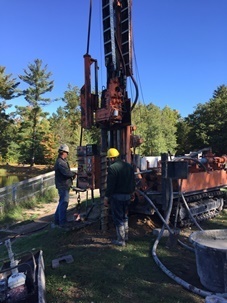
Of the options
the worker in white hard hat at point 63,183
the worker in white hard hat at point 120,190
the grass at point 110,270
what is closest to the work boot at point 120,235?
the worker in white hard hat at point 120,190

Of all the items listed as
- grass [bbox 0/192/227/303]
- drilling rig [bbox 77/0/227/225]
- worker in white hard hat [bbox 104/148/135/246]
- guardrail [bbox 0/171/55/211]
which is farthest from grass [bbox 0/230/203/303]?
guardrail [bbox 0/171/55/211]

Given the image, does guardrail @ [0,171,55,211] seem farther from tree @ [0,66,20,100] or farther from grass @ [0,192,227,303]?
tree @ [0,66,20,100]

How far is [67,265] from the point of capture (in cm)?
532

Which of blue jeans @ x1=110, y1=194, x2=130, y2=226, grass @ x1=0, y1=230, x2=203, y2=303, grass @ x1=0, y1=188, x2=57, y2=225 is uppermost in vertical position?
blue jeans @ x1=110, y1=194, x2=130, y2=226

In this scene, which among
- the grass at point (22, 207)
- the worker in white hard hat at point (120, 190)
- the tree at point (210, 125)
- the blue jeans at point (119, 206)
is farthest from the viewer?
the tree at point (210, 125)

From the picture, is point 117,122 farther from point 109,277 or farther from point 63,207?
point 109,277

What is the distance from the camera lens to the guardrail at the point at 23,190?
38.1 feet

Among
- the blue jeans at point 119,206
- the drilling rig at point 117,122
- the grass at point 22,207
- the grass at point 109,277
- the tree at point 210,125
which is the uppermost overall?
the tree at point 210,125

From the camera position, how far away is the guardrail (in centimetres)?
1161

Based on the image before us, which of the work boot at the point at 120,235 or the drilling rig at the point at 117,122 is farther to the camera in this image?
the drilling rig at the point at 117,122

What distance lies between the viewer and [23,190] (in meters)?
12.9

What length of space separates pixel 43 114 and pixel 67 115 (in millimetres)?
5233

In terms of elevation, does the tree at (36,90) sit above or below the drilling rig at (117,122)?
above

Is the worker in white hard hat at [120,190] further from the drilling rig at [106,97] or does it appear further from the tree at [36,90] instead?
the tree at [36,90]
